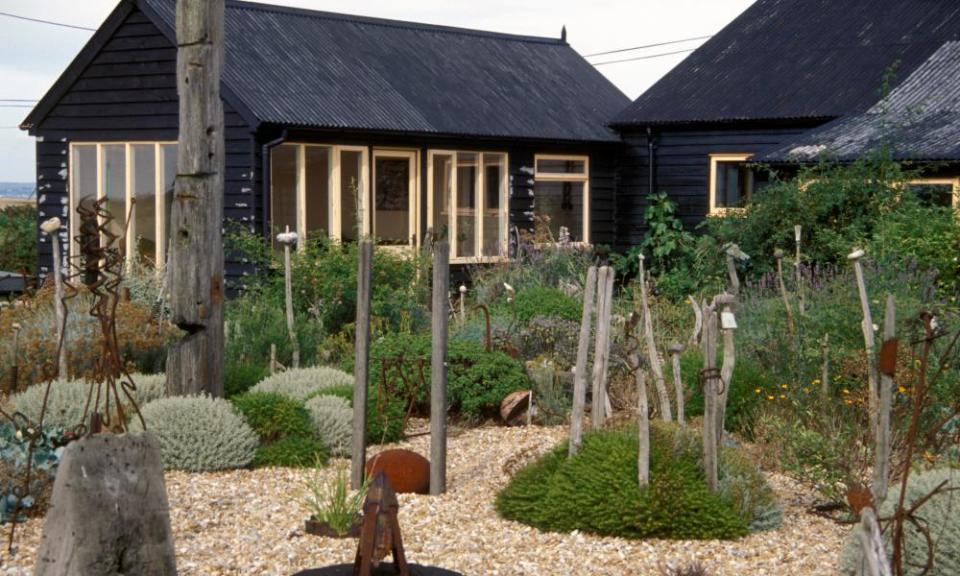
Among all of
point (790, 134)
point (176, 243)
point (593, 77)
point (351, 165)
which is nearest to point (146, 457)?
point (176, 243)

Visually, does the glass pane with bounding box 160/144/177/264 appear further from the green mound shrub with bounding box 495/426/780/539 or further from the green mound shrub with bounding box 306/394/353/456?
the green mound shrub with bounding box 495/426/780/539

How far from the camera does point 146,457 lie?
4.60 m

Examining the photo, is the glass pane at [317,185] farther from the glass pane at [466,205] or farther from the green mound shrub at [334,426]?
the green mound shrub at [334,426]

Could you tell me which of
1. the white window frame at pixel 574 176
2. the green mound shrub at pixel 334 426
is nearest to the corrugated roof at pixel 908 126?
the white window frame at pixel 574 176

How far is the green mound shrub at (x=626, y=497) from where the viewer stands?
6.53 meters

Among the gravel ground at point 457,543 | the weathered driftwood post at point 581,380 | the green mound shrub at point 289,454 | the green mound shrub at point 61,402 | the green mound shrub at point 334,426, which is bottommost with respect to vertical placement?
the gravel ground at point 457,543

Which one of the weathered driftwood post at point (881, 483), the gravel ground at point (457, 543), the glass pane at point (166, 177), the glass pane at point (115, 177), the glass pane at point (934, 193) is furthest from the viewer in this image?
the glass pane at point (115, 177)

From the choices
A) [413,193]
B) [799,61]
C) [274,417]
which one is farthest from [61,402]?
[799,61]

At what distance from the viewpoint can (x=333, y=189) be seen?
17891 millimetres

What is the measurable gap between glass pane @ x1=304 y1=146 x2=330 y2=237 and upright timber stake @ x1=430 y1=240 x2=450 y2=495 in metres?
10.2

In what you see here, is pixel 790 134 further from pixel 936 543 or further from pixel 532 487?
pixel 936 543

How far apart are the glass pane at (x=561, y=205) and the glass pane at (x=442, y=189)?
1744mm

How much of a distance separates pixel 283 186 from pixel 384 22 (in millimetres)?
5374

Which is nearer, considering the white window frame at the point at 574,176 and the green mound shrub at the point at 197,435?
the green mound shrub at the point at 197,435
